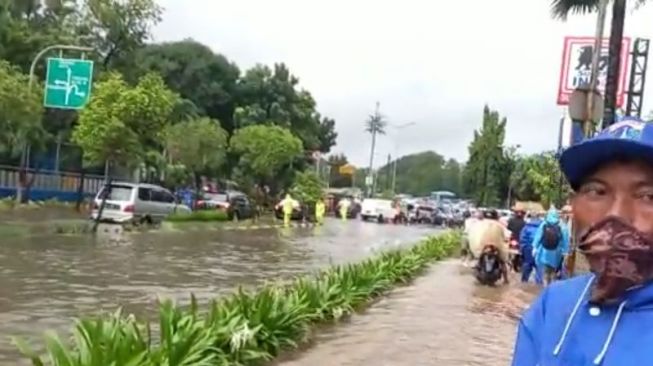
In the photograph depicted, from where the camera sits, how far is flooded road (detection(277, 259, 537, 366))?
905cm

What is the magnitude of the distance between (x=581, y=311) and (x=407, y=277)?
627 inches

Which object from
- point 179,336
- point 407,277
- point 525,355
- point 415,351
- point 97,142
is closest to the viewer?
point 525,355

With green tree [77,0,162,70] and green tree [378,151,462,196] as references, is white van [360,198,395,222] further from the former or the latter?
green tree [378,151,462,196]

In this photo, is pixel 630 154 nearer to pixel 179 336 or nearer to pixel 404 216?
pixel 179 336

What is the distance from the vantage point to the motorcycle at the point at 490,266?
57.7 ft

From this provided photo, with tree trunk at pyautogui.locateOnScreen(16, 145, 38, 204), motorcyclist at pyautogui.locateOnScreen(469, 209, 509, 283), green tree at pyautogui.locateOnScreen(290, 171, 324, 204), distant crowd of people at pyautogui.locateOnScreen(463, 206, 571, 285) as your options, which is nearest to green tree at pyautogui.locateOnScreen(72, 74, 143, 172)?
tree trunk at pyautogui.locateOnScreen(16, 145, 38, 204)

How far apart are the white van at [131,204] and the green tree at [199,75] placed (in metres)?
27.4

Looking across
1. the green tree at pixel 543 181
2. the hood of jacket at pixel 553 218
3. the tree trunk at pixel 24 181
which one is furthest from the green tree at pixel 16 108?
the hood of jacket at pixel 553 218

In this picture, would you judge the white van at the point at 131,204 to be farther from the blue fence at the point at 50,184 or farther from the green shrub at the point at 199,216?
the blue fence at the point at 50,184

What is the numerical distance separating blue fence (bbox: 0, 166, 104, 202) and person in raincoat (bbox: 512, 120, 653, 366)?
4184 cm

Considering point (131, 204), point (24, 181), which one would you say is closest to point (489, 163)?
point (24, 181)

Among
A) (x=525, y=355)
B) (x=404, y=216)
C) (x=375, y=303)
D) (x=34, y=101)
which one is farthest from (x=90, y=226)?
(x=404, y=216)

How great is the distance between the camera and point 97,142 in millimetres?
27766

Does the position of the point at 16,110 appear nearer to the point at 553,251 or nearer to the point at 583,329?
the point at 553,251
